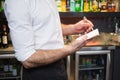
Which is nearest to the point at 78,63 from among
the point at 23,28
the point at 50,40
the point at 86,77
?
the point at 86,77

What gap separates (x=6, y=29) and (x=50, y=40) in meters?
1.66

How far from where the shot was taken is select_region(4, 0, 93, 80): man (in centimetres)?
112

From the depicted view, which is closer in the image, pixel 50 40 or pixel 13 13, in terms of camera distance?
pixel 13 13

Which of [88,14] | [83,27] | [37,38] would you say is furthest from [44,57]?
[88,14]

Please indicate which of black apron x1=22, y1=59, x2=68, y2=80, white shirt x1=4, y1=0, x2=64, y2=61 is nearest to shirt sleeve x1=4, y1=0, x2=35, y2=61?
white shirt x1=4, y1=0, x2=64, y2=61

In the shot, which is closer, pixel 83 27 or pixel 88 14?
pixel 83 27

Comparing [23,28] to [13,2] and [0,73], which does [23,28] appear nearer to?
[13,2]

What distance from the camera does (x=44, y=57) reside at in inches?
47.0

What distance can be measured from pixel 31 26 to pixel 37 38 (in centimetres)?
9

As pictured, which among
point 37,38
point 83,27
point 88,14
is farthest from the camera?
point 88,14

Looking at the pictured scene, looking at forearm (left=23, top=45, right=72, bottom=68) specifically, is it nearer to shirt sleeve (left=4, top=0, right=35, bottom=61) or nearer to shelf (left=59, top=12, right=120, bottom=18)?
shirt sleeve (left=4, top=0, right=35, bottom=61)

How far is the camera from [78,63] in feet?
8.80

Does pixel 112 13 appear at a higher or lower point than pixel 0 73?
higher

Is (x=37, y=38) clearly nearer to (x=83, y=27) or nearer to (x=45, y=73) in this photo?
(x=45, y=73)
